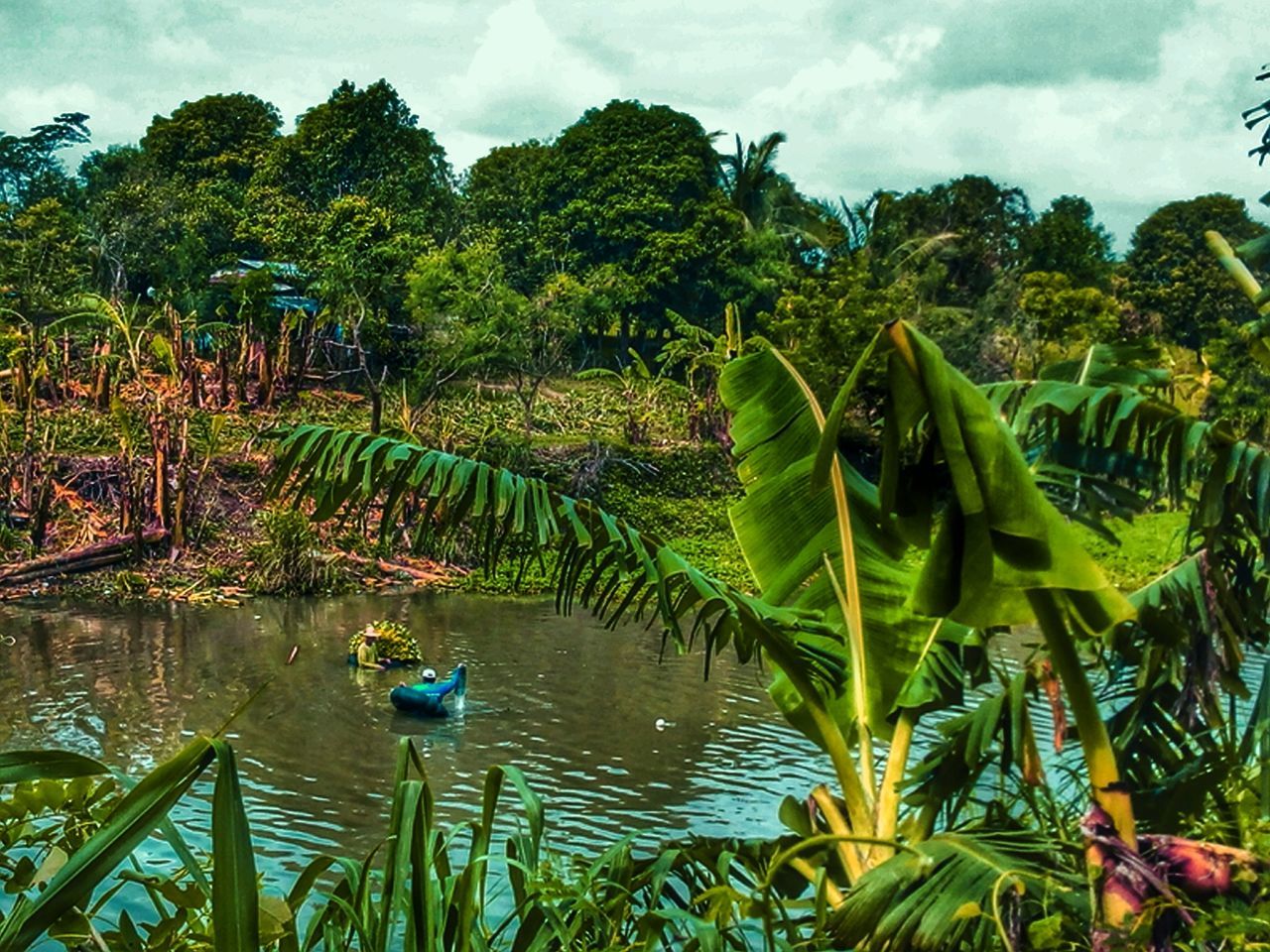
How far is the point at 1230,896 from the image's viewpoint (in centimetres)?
209

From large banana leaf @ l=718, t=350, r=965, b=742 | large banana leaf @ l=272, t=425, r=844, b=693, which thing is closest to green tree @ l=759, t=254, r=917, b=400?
large banana leaf @ l=718, t=350, r=965, b=742

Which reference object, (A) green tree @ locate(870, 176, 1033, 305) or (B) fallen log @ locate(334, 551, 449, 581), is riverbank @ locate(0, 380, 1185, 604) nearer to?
(B) fallen log @ locate(334, 551, 449, 581)

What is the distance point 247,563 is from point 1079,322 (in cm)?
1482

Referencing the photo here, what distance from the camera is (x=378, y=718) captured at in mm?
9172

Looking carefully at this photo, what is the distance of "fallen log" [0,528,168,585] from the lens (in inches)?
505

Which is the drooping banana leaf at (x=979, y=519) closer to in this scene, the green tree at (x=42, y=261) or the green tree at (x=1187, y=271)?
the green tree at (x=42, y=261)

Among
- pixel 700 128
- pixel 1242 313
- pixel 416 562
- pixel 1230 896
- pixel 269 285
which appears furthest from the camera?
pixel 1242 313

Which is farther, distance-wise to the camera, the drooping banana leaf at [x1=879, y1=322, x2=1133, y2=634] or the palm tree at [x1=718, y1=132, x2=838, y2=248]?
the palm tree at [x1=718, y1=132, x2=838, y2=248]

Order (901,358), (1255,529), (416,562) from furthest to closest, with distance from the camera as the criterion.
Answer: (416,562) < (1255,529) < (901,358)

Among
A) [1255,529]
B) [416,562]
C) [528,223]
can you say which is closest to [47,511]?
[416,562]

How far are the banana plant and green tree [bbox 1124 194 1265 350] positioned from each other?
81.3 feet

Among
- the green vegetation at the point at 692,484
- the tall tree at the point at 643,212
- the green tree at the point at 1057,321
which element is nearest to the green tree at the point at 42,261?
the green vegetation at the point at 692,484

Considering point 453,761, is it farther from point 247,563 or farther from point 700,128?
point 700,128

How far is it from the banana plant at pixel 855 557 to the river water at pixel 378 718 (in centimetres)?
337
